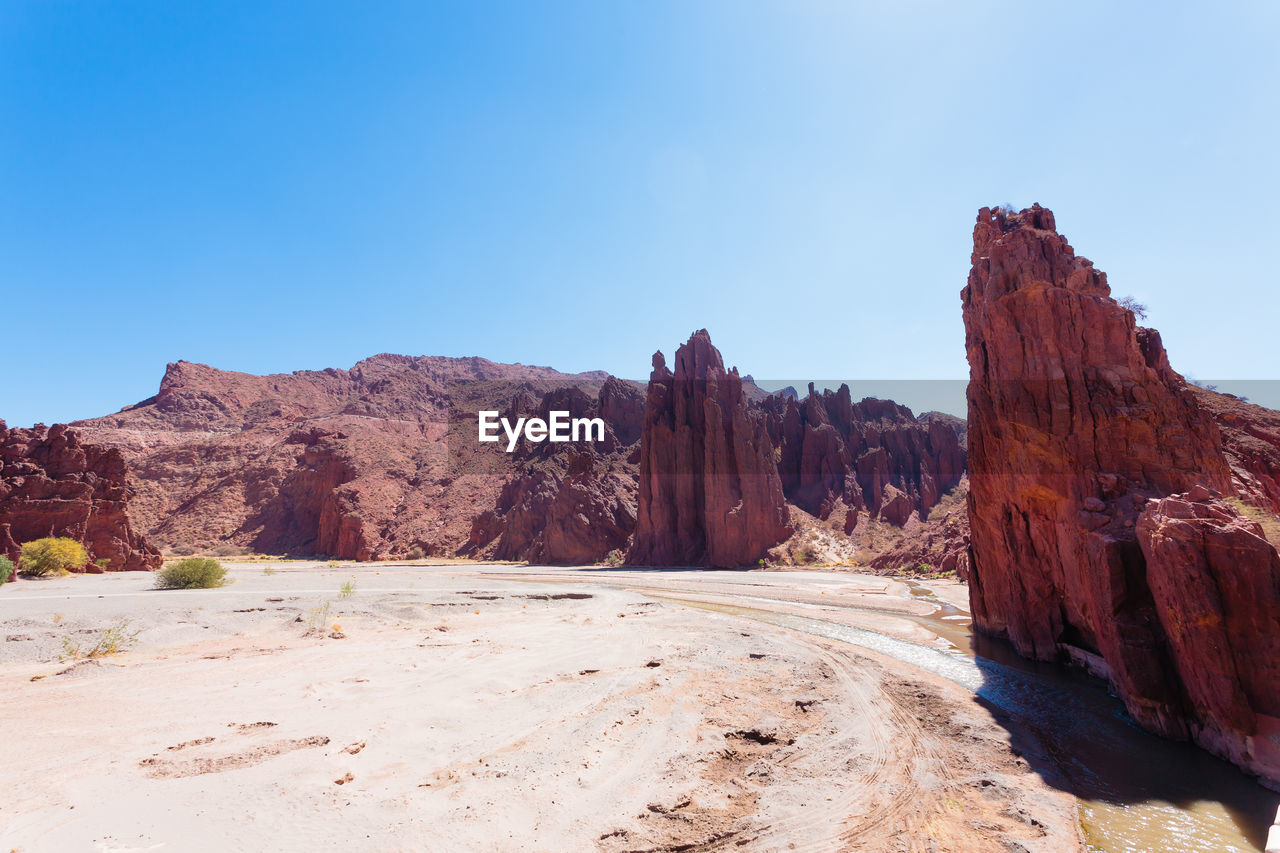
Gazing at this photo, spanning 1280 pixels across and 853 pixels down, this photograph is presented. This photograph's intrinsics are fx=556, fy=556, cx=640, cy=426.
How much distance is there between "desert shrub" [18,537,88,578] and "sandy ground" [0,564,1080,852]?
46.6ft

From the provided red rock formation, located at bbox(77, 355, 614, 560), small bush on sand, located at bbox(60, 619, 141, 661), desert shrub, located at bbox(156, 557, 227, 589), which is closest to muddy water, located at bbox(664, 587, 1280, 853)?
small bush on sand, located at bbox(60, 619, 141, 661)

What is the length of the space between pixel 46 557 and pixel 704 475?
46766mm

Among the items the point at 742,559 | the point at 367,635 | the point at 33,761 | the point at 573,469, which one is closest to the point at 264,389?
the point at 573,469

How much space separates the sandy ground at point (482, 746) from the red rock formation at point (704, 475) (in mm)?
37061

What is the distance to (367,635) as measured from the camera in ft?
55.6

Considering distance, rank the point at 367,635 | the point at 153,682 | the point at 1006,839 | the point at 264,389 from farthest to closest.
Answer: the point at 264,389, the point at 367,635, the point at 153,682, the point at 1006,839

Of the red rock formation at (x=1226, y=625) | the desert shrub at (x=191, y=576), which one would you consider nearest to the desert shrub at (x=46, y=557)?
the desert shrub at (x=191, y=576)

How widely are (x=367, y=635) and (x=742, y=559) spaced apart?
132ft

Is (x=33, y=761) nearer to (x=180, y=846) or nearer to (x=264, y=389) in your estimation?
(x=180, y=846)

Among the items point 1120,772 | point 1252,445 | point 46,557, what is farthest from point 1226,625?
point 46,557

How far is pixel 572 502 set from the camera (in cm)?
6612

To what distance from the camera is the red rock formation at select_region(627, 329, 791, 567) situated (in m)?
53.9

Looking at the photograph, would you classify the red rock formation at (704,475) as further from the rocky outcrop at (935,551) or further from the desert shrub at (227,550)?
the desert shrub at (227,550)

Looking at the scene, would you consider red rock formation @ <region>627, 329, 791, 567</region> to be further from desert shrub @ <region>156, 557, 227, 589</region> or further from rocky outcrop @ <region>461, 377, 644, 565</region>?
desert shrub @ <region>156, 557, 227, 589</region>
